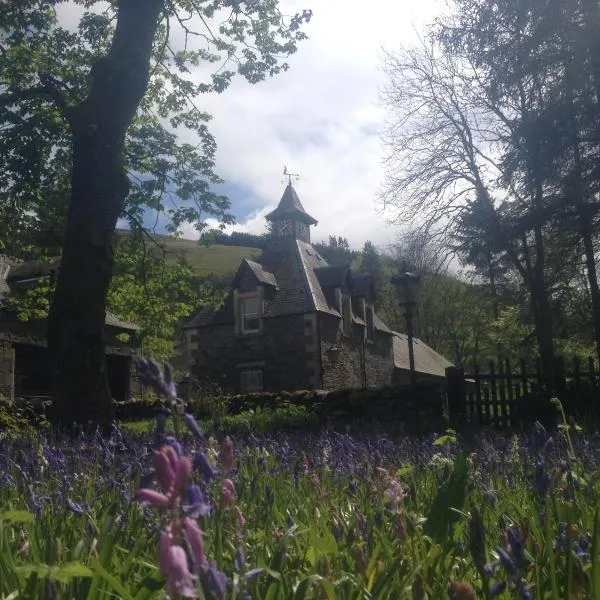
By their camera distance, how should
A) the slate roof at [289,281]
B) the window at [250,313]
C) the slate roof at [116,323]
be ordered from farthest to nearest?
1. the window at [250,313]
2. the slate roof at [289,281]
3. the slate roof at [116,323]

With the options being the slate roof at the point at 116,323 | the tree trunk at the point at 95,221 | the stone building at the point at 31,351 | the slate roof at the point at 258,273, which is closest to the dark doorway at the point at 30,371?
the stone building at the point at 31,351

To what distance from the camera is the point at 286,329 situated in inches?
1299

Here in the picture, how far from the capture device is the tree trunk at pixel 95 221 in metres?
9.95

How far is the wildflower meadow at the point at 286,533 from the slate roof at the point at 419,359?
4016cm

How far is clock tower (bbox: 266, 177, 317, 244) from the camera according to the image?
42.9 m

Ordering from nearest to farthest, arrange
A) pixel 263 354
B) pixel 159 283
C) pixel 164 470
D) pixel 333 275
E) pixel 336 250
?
pixel 164 470 → pixel 159 283 → pixel 263 354 → pixel 333 275 → pixel 336 250

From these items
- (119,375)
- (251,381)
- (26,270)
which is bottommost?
(251,381)

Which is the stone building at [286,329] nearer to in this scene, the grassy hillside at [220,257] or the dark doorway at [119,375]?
the dark doorway at [119,375]

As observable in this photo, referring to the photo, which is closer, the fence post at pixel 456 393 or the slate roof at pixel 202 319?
the fence post at pixel 456 393

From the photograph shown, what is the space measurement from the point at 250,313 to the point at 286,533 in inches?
1301

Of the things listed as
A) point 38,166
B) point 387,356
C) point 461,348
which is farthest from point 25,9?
point 461,348

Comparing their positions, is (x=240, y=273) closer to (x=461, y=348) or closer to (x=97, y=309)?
(x=97, y=309)

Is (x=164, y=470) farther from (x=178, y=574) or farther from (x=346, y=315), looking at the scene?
(x=346, y=315)

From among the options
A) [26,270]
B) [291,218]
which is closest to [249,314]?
[291,218]
